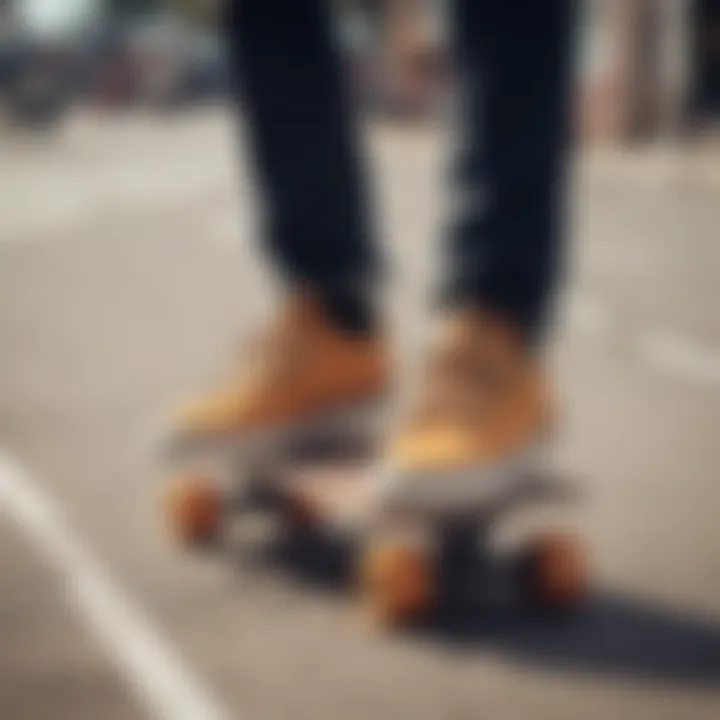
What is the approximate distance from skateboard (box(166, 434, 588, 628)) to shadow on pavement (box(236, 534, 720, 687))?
0.02 metres

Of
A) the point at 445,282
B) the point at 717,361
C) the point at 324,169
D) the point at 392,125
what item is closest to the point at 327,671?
the point at 445,282

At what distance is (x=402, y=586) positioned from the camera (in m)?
0.85

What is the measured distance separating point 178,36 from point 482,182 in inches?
221

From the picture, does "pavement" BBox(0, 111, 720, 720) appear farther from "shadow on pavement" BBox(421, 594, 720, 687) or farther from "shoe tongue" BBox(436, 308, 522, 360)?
"shoe tongue" BBox(436, 308, 522, 360)

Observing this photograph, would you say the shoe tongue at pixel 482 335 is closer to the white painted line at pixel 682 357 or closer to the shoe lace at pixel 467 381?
the shoe lace at pixel 467 381

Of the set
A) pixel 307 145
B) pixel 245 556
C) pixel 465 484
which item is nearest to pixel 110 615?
pixel 245 556

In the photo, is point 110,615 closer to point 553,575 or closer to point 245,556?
point 245,556

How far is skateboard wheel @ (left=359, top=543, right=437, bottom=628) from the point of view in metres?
0.85

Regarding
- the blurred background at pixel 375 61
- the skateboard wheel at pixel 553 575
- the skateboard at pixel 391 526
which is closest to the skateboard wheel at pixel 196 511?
the skateboard at pixel 391 526

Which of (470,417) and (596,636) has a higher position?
(470,417)

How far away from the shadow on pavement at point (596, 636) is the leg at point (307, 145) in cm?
24

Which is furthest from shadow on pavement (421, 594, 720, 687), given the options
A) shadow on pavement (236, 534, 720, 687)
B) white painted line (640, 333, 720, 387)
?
white painted line (640, 333, 720, 387)

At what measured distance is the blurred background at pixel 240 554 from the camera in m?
0.77

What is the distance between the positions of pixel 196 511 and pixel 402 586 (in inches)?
8.2
